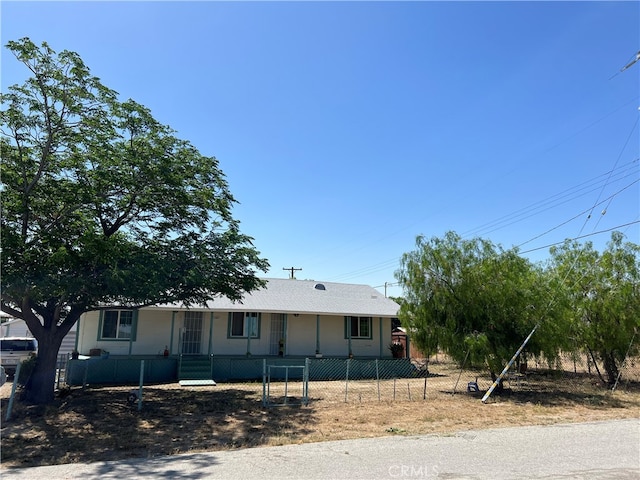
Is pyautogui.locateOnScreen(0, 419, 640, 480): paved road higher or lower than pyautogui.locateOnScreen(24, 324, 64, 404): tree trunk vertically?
lower

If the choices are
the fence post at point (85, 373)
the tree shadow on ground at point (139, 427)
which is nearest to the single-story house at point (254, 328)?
the fence post at point (85, 373)

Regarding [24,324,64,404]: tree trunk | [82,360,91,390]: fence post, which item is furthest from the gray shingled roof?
[24,324,64,404]: tree trunk

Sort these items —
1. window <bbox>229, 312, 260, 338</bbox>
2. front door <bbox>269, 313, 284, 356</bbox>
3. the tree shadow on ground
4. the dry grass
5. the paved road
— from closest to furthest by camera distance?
the paved road < the tree shadow on ground < the dry grass < window <bbox>229, 312, 260, 338</bbox> < front door <bbox>269, 313, 284, 356</bbox>

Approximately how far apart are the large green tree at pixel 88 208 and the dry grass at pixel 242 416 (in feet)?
8.46

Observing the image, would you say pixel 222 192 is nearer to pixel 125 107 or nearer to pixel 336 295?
pixel 125 107

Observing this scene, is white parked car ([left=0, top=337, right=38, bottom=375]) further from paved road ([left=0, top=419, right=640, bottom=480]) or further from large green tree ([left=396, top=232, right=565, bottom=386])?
large green tree ([left=396, top=232, right=565, bottom=386])

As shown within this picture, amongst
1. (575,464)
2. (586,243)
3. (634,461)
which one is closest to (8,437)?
(575,464)

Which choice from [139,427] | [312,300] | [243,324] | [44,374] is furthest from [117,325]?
[139,427]

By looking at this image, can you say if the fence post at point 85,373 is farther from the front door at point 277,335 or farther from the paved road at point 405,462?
the paved road at point 405,462

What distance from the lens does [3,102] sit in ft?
30.0

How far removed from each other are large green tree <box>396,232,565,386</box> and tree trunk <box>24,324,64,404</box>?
1051 centimetres

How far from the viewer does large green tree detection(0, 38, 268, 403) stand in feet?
29.8

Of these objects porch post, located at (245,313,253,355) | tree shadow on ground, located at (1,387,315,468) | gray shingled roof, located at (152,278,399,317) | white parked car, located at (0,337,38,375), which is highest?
gray shingled roof, located at (152,278,399,317)

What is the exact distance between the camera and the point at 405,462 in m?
6.12
